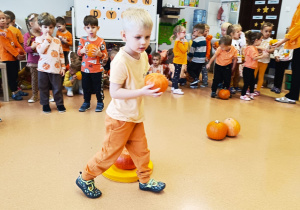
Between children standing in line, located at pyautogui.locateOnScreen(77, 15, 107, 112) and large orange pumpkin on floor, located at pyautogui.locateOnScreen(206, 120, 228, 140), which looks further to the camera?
children standing in line, located at pyautogui.locateOnScreen(77, 15, 107, 112)

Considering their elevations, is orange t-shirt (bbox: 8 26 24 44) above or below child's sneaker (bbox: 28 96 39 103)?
above

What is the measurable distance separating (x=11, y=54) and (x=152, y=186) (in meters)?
3.80

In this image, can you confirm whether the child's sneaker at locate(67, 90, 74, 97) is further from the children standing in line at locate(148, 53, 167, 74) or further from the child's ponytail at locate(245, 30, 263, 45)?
the child's ponytail at locate(245, 30, 263, 45)

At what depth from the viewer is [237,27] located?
5641 mm

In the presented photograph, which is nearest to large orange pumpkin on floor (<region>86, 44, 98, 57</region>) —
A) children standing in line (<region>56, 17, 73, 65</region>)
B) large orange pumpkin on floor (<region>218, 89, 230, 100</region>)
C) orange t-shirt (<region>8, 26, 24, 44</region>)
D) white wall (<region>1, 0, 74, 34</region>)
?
children standing in line (<region>56, 17, 73, 65</region>)

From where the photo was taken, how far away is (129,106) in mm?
1823

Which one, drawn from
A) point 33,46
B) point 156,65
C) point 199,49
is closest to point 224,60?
point 199,49

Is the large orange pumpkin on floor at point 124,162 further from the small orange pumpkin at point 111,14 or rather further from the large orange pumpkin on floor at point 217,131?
the small orange pumpkin at point 111,14

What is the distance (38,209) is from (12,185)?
1.40ft

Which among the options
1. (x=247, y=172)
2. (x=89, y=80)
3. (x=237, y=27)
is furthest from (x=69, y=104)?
(x=237, y=27)

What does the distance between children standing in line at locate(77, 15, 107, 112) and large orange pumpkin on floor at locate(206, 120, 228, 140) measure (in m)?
1.83

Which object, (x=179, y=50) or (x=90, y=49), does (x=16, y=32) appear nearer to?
(x=90, y=49)

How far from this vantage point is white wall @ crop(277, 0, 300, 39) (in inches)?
264

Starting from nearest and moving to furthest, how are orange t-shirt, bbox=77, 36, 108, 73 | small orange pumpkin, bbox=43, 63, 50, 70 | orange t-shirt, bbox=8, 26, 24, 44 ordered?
small orange pumpkin, bbox=43, 63, 50, 70 → orange t-shirt, bbox=77, 36, 108, 73 → orange t-shirt, bbox=8, 26, 24, 44
